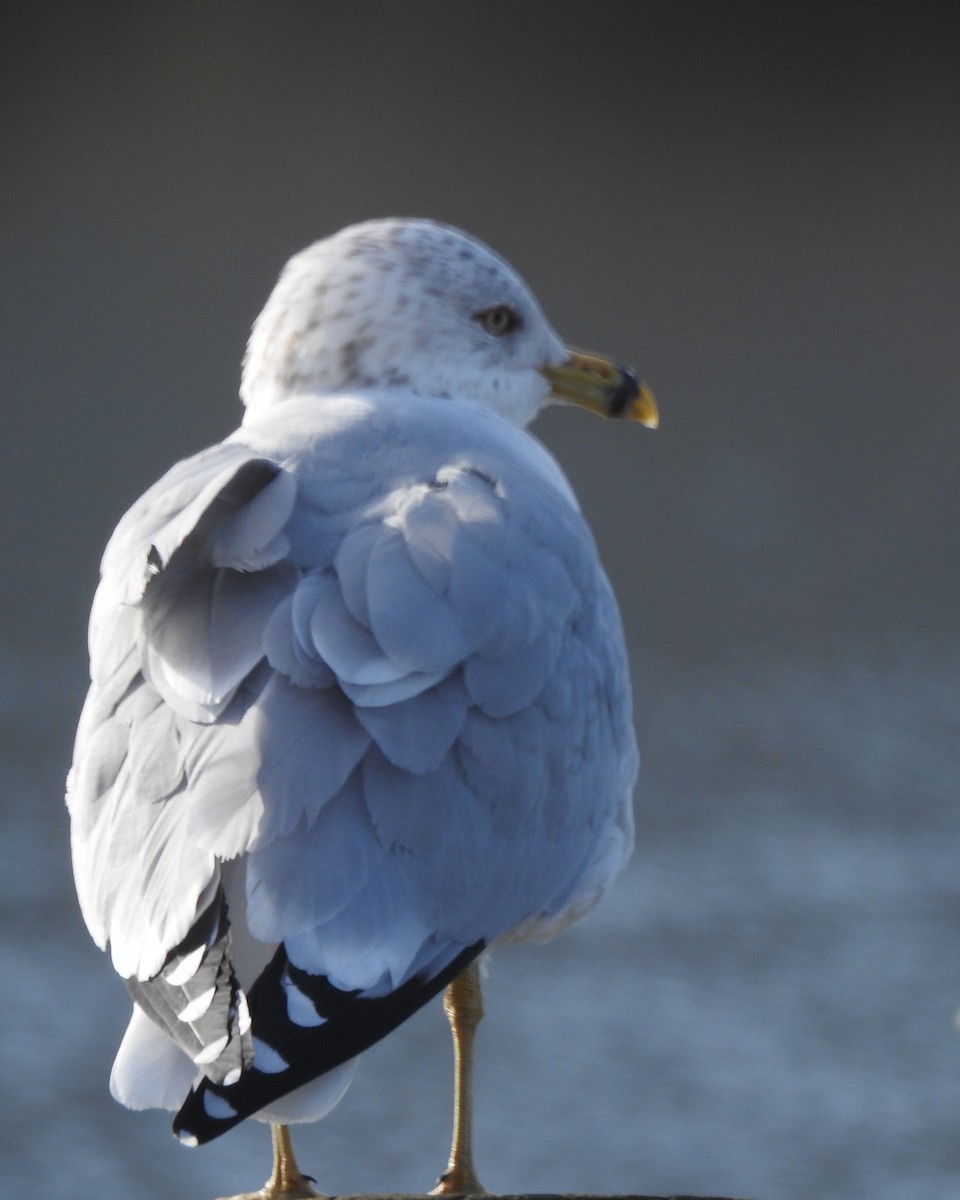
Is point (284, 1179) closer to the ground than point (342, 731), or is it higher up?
closer to the ground

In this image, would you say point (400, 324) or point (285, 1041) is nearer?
point (285, 1041)

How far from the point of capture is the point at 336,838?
1.11 meters

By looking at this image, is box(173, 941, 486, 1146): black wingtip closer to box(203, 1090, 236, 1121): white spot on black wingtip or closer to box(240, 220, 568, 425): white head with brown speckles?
box(203, 1090, 236, 1121): white spot on black wingtip

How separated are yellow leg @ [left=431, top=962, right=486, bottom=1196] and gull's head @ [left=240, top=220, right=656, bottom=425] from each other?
0.43 metres

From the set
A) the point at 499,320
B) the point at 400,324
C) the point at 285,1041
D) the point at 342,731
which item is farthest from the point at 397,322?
the point at 285,1041

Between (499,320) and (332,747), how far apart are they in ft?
2.09

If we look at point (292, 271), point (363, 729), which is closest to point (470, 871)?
point (363, 729)

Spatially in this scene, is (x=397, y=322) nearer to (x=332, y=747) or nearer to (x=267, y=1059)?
(x=332, y=747)

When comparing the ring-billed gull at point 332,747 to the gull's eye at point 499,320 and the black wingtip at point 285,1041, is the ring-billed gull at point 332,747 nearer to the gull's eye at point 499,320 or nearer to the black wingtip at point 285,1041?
the black wingtip at point 285,1041

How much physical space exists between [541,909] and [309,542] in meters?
0.25

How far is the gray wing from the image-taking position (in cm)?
107

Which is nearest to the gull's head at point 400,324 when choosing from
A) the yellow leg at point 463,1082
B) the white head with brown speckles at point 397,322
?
the white head with brown speckles at point 397,322

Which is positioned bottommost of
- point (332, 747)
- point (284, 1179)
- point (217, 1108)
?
point (284, 1179)

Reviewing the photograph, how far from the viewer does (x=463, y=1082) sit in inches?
58.1
